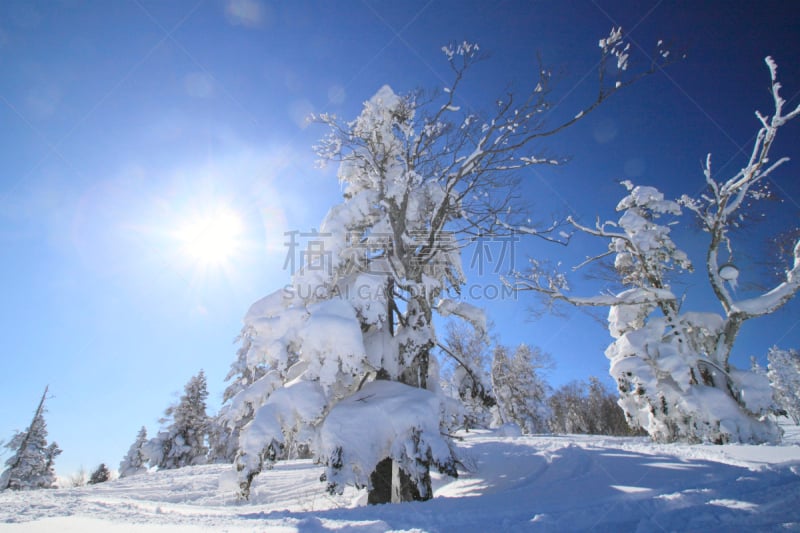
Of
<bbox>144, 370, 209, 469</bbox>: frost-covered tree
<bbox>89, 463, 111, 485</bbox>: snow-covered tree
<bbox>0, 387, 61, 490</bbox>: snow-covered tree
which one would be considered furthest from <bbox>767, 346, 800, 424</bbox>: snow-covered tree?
<bbox>0, 387, 61, 490</bbox>: snow-covered tree

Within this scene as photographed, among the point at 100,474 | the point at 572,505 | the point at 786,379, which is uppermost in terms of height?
the point at 786,379

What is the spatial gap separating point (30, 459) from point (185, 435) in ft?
40.8

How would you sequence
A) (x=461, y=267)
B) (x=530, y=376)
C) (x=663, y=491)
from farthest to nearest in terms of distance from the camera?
(x=530, y=376)
(x=461, y=267)
(x=663, y=491)

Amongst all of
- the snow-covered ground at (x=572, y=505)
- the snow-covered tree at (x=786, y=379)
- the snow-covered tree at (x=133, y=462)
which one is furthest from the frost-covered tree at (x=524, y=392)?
the snow-covered tree at (x=786, y=379)

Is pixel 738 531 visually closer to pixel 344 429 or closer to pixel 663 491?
pixel 663 491

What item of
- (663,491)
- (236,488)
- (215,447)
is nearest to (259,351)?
(236,488)

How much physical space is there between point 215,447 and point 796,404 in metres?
72.1

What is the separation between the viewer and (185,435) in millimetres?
22688

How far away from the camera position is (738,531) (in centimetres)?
255

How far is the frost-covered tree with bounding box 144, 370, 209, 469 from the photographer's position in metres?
21.7

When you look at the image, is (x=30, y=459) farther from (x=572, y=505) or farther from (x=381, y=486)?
(x=572, y=505)

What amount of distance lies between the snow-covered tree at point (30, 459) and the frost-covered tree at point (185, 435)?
9040 millimetres

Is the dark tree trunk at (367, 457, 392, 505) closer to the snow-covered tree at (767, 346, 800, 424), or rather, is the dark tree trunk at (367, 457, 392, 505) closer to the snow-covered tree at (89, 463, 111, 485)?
the snow-covered tree at (89, 463, 111, 485)

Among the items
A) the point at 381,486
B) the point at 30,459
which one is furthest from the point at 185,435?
the point at 381,486
